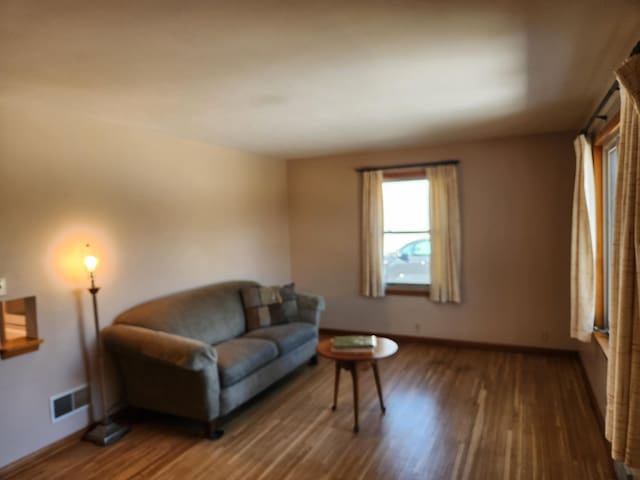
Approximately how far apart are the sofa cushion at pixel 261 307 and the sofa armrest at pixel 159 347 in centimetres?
113

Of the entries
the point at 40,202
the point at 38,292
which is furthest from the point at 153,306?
the point at 40,202

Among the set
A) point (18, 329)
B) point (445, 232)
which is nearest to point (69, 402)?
point (18, 329)

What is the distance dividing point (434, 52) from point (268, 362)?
2.74 metres

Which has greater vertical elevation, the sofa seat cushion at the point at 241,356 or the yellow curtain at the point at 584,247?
the yellow curtain at the point at 584,247

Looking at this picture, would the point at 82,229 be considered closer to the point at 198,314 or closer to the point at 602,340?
the point at 198,314

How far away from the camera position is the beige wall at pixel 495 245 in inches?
182

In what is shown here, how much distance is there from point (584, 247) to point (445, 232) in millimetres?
1817

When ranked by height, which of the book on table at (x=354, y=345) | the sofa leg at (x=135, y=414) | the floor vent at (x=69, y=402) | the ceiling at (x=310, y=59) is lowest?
the sofa leg at (x=135, y=414)

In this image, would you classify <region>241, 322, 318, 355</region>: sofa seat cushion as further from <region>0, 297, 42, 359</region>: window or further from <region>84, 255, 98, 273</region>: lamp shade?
<region>0, 297, 42, 359</region>: window

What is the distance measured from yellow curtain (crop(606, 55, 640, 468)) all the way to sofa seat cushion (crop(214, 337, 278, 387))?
2.42 m

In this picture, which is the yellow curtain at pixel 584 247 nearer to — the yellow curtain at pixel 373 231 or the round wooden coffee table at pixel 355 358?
the round wooden coffee table at pixel 355 358

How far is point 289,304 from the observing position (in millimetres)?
4594

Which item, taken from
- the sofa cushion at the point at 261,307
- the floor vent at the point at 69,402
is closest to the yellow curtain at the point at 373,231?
the sofa cushion at the point at 261,307

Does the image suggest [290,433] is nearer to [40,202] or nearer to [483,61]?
[40,202]
